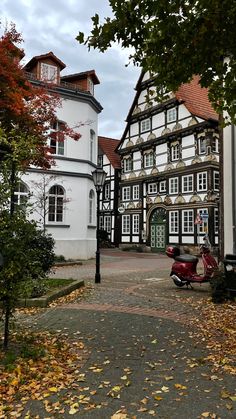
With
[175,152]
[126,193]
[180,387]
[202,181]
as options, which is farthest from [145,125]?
[180,387]

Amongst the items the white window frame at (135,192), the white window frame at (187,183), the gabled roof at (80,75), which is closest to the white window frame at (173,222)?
the white window frame at (187,183)

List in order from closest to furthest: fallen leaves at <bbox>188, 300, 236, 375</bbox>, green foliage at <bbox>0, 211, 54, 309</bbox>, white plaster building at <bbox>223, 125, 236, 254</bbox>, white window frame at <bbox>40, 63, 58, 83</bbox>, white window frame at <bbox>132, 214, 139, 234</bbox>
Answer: green foliage at <bbox>0, 211, 54, 309</bbox> → fallen leaves at <bbox>188, 300, 236, 375</bbox> → white plaster building at <bbox>223, 125, 236, 254</bbox> → white window frame at <bbox>40, 63, 58, 83</bbox> → white window frame at <bbox>132, 214, 139, 234</bbox>

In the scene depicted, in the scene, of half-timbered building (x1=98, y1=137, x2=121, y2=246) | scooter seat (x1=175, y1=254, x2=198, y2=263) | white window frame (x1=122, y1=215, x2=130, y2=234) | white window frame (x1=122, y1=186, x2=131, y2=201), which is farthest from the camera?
half-timbered building (x1=98, y1=137, x2=121, y2=246)

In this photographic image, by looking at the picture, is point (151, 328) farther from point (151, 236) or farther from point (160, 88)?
point (151, 236)

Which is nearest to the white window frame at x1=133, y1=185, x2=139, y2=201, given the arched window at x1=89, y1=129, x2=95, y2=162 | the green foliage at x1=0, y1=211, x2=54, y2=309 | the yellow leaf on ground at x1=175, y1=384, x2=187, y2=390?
the arched window at x1=89, y1=129, x2=95, y2=162

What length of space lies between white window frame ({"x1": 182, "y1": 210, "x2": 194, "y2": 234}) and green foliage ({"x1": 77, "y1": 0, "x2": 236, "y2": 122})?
22.4 metres

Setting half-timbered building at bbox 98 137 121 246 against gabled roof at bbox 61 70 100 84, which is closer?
Result: gabled roof at bbox 61 70 100 84

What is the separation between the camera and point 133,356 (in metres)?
5.31

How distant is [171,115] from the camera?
31.3 metres

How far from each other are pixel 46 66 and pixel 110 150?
18964 millimetres

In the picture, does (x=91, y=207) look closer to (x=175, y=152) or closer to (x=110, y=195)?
(x=175, y=152)

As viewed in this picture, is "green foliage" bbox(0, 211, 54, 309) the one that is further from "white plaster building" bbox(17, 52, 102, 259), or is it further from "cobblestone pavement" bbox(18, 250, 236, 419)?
"white plaster building" bbox(17, 52, 102, 259)

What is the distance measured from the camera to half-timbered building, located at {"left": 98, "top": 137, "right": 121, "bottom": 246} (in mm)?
38594

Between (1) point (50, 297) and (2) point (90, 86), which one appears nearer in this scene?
(1) point (50, 297)
